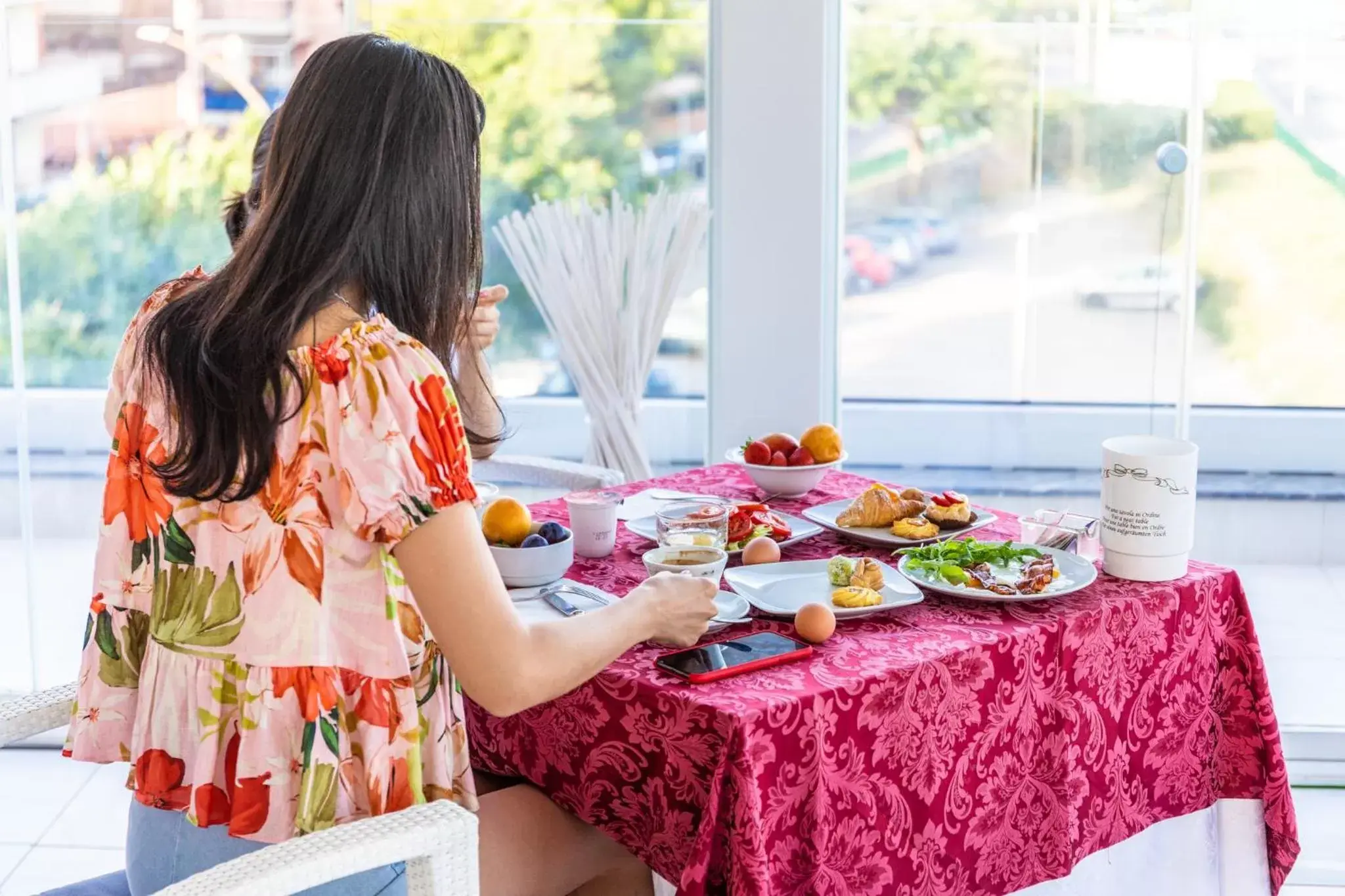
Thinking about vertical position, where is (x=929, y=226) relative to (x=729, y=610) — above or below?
above

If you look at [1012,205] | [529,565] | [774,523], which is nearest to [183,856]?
[529,565]

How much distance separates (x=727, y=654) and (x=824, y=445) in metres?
0.71

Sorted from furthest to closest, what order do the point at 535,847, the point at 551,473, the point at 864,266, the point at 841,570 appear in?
the point at 864,266 → the point at 551,473 → the point at 841,570 → the point at 535,847

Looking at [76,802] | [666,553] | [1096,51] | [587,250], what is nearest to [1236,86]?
[1096,51]

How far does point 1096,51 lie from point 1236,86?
279 millimetres

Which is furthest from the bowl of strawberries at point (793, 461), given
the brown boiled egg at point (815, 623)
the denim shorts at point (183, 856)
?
the denim shorts at point (183, 856)

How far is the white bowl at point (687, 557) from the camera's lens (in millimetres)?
1575

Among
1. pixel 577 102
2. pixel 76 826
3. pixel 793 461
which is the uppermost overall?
pixel 577 102

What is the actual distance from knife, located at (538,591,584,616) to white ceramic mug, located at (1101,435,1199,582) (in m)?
0.64

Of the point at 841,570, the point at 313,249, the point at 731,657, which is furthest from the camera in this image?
the point at 841,570

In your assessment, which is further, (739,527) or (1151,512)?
(739,527)

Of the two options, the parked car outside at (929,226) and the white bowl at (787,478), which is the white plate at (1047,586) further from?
the parked car outside at (929,226)

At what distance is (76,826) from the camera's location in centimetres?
265

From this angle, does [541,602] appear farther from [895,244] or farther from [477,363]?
[895,244]
